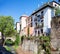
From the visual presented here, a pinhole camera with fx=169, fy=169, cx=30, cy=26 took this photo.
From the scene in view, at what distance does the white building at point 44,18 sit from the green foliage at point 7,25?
9.52m

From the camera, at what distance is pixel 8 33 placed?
57.9 meters

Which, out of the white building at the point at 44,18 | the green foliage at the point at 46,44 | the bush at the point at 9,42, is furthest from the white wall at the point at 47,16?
the bush at the point at 9,42

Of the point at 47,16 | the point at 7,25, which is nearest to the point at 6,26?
the point at 7,25

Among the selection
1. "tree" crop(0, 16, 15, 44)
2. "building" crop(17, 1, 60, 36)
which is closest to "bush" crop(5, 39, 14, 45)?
"tree" crop(0, 16, 15, 44)

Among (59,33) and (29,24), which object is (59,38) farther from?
(29,24)

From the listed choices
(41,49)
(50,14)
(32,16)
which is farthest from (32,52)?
(32,16)

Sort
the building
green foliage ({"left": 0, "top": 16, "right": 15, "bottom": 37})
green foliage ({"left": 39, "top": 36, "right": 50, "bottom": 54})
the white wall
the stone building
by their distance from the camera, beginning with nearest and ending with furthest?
1. the stone building
2. green foliage ({"left": 39, "top": 36, "right": 50, "bottom": 54})
3. the white wall
4. the building
5. green foliage ({"left": 0, "top": 16, "right": 15, "bottom": 37})

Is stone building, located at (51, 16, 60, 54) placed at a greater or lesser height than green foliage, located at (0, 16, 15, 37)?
lesser

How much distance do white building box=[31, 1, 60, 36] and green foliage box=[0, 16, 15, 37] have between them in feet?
31.2

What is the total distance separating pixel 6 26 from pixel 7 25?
56 cm

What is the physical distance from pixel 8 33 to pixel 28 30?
9.40 m

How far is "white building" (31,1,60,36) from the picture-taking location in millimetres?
45438

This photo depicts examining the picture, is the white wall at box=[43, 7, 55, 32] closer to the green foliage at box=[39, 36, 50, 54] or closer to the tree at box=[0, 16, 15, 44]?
the green foliage at box=[39, 36, 50, 54]

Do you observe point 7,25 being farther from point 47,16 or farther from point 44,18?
point 47,16
